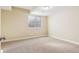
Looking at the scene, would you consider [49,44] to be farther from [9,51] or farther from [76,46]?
[9,51]

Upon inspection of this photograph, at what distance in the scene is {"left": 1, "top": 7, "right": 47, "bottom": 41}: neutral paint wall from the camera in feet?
4.33

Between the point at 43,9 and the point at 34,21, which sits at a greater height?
the point at 43,9

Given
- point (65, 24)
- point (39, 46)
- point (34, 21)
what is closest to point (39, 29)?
point (34, 21)

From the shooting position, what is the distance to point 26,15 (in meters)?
1.39

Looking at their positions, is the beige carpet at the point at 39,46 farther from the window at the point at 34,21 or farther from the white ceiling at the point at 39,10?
the white ceiling at the point at 39,10

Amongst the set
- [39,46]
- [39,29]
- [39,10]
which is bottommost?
[39,46]

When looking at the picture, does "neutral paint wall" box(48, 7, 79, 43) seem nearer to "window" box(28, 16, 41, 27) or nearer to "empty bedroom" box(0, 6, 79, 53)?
"empty bedroom" box(0, 6, 79, 53)

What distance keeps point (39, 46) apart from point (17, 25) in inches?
16.4

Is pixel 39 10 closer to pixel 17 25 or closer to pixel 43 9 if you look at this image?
pixel 43 9

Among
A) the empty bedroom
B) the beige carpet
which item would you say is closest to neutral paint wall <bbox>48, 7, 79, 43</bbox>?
the empty bedroom

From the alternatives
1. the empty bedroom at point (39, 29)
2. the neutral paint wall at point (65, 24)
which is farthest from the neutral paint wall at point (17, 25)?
the neutral paint wall at point (65, 24)

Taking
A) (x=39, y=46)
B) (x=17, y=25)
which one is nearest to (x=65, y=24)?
(x=39, y=46)

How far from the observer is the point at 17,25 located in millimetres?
1372
